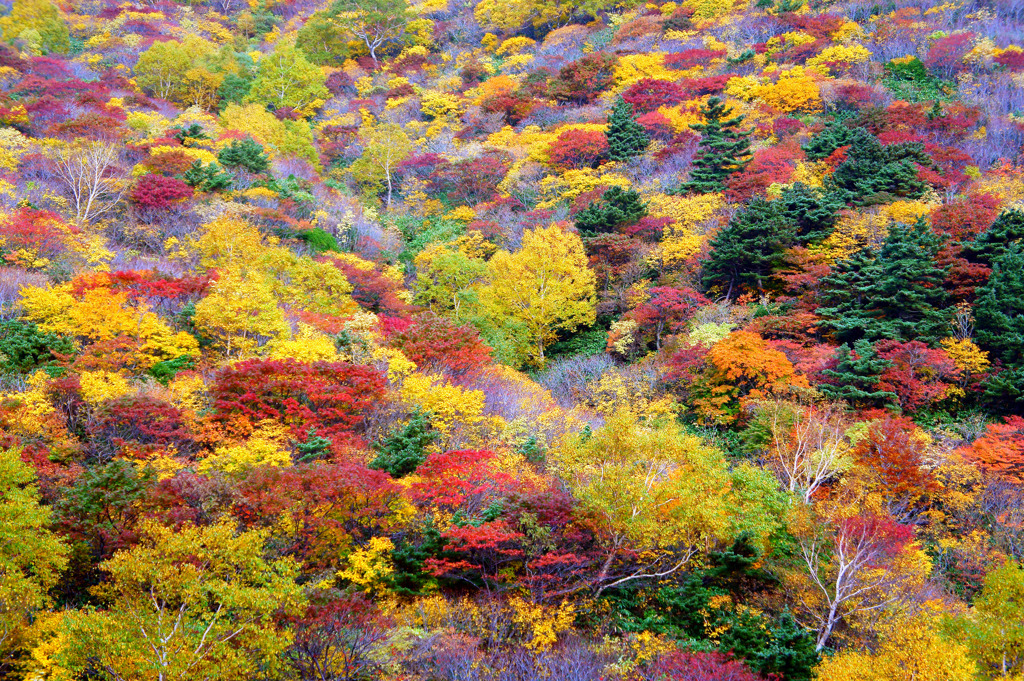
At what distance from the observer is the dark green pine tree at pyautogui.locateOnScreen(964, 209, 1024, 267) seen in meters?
26.6

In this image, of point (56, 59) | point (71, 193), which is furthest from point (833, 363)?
point (56, 59)

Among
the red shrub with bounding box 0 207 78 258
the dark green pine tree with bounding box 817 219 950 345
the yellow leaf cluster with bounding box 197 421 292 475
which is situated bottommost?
the dark green pine tree with bounding box 817 219 950 345

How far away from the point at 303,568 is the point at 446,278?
796 inches

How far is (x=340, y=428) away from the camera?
68.4 feet

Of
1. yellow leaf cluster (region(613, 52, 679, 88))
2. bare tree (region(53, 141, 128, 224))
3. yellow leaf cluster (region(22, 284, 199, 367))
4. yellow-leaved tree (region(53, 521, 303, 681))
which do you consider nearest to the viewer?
yellow-leaved tree (region(53, 521, 303, 681))

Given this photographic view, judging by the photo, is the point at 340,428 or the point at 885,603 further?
the point at 340,428

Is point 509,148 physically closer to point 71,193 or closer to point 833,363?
point 71,193

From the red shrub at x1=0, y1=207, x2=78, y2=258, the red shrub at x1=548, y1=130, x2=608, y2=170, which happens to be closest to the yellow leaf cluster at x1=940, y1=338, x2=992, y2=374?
the red shrub at x1=548, y1=130, x2=608, y2=170

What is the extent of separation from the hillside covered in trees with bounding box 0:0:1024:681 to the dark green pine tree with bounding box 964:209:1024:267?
133 millimetres

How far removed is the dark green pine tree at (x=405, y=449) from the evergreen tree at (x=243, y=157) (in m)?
25.4

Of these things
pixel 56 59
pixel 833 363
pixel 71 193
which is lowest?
pixel 833 363

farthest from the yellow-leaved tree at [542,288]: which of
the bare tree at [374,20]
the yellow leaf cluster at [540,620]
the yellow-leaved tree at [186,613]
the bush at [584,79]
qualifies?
the bare tree at [374,20]

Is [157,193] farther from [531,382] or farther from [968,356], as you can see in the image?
[968,356]

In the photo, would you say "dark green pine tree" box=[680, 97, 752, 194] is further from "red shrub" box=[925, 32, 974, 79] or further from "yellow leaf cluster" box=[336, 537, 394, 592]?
"yellow leaf cluster" box=[336, 537, 394, 592]
